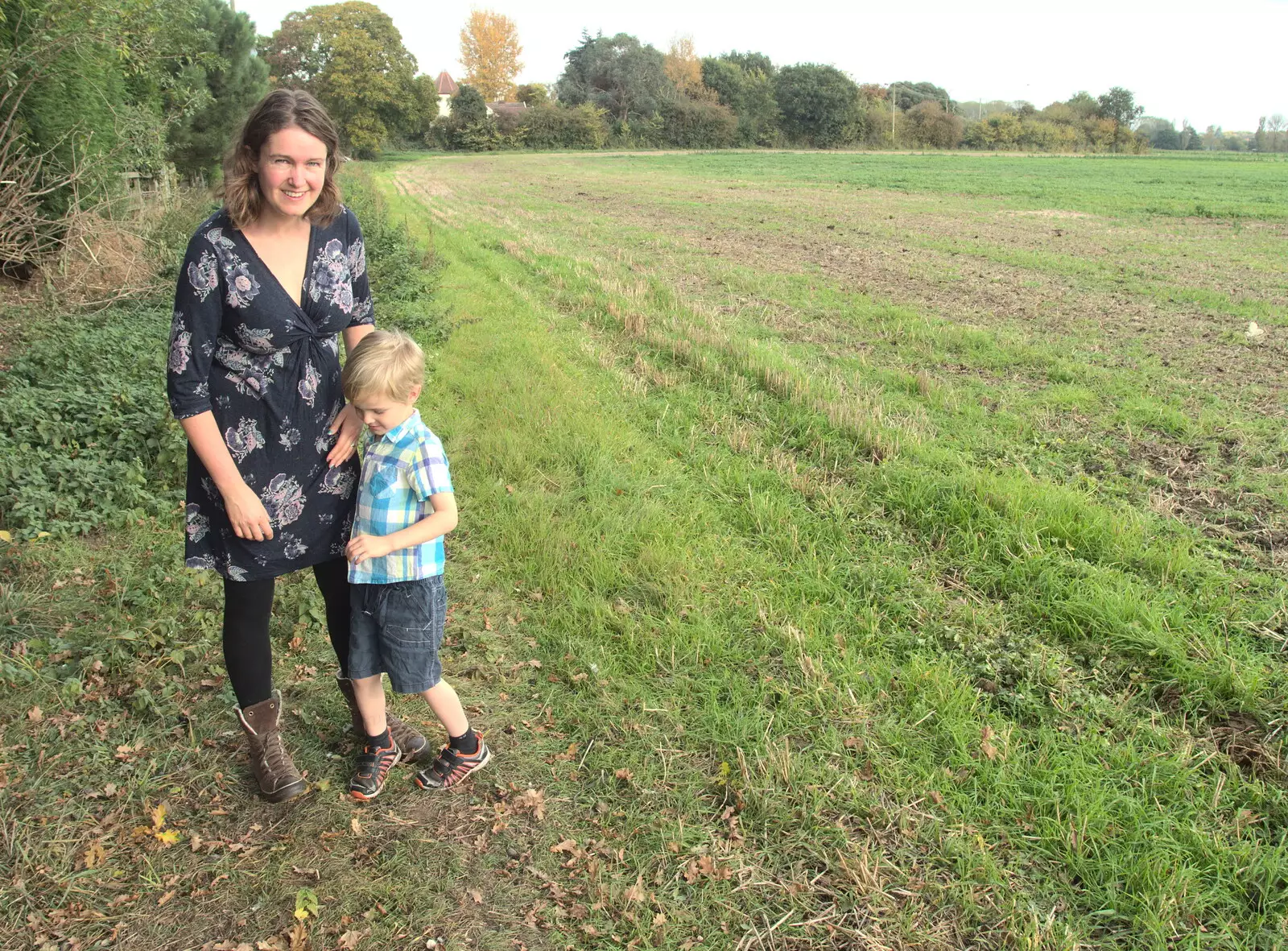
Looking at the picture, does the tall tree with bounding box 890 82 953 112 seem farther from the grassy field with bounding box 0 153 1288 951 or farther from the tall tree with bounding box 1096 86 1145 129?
the grassy field with bounding box 0 153 1288 951

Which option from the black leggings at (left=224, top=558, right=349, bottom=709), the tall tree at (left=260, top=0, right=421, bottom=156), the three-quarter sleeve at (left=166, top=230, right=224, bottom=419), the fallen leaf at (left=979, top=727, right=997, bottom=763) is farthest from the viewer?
the tall tree at (left=260, top=0, right=421, bottom=156)

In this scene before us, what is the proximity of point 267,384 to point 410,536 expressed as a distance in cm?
72

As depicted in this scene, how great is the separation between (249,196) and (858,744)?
3040mm

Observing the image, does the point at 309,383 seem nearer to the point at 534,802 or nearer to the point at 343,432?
the point at 343,432

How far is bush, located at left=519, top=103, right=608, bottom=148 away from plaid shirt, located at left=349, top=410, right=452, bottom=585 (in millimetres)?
74884

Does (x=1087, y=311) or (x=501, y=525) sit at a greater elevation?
(x=1087, y=311)

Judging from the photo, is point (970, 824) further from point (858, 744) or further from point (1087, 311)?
point (1087, 311)

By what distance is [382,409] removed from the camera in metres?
2.85

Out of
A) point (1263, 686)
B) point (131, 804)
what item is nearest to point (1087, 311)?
point (1263, 686)

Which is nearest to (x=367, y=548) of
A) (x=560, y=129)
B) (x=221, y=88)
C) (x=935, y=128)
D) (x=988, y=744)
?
(x=988, y=744)

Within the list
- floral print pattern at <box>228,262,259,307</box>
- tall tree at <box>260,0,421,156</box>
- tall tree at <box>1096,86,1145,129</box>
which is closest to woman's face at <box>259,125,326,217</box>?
floral print pattern at <box>228,262,259,307</box>

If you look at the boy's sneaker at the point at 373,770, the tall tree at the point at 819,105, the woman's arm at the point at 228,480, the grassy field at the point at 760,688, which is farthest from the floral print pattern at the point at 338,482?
the tall tree at the point at 819,105

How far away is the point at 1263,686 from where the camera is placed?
347 centimetres

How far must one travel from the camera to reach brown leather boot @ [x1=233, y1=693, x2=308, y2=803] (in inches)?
123
